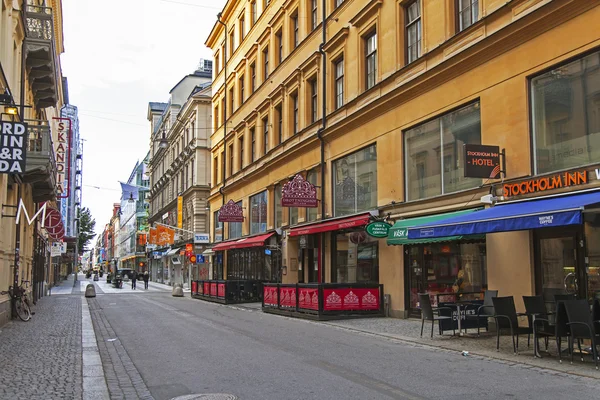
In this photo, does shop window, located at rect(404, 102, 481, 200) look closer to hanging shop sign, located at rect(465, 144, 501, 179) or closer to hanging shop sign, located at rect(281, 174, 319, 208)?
hanging shop sign, located at rect(465, 144, 501, 179)

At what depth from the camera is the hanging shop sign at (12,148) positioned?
42.9 ft

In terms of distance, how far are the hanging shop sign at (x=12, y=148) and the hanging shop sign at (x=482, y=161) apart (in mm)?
10088

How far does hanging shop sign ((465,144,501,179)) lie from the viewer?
1398 centimetres

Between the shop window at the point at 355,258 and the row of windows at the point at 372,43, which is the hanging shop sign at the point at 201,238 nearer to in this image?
the row of windows at the point at 372,43

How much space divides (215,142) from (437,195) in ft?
102

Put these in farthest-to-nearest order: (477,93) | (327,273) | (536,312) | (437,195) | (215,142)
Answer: (215,142), (327,273), (437,195), (477,93), (536,312)

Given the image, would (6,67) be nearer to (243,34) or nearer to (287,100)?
(287,100)

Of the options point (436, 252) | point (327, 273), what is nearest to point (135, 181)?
point (327, 273)

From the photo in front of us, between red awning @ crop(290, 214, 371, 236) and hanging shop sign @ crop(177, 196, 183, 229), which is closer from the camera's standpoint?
red awning @ crop(290, 214, 371, 236)

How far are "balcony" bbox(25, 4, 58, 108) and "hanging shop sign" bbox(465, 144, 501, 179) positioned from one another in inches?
572

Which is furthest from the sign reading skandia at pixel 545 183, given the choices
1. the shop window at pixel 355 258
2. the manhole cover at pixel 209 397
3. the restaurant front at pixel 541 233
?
the manhole cover at pixel 209 397

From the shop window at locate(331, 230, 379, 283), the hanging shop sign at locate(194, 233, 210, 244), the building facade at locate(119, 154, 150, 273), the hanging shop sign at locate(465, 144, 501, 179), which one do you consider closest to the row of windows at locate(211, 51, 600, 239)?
the hanging shop sign at locate(465, 144, 501, 179)


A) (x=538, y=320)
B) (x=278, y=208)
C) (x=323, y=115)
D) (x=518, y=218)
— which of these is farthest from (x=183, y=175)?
(x=538, y=320)

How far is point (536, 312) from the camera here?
439 inches
